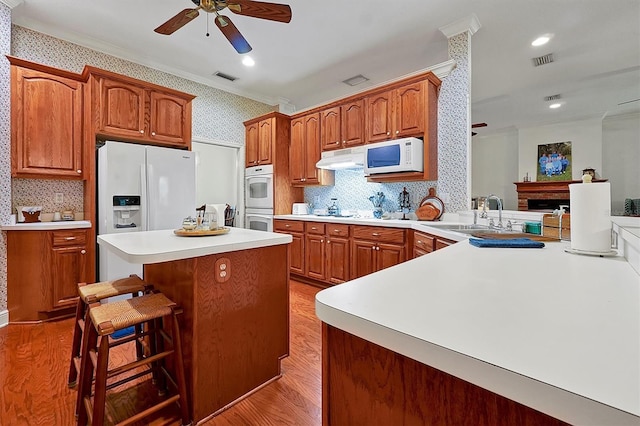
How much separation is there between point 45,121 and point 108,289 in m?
2.31

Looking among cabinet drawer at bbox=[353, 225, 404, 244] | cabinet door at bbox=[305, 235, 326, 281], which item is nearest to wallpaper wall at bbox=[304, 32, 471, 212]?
cabinet drawer at bbox=[353, 225, 404, 244]

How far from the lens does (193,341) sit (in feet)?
4.75

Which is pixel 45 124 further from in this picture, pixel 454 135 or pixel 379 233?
pixel 454 135

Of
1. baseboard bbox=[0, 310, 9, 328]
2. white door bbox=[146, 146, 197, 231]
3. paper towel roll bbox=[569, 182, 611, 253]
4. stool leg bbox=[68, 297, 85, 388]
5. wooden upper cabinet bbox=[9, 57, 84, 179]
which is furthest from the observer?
white door bbox=[146, 146, 197, 231]

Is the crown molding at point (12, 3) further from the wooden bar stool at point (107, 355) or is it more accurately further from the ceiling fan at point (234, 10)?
the wooden bar stool at point (107, 355)

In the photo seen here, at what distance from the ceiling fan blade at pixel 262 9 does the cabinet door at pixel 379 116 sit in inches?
64.6

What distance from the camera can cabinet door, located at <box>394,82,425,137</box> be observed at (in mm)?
3201

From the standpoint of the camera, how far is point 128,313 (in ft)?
4.41

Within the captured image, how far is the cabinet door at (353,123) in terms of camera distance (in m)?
3.73

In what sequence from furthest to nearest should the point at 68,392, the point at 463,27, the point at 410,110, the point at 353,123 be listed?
the point at 353,123
the point at 410,110
the point at 463,27
the point at 68,392

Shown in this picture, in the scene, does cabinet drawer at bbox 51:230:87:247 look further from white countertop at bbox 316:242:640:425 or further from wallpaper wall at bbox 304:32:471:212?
wallpaper wall at bbox 304:32:471:212

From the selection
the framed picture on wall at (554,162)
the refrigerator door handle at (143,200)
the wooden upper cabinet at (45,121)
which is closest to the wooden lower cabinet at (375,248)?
the refrigerator door handle at (143,200)

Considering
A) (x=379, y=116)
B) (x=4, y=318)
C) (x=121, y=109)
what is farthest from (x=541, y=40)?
(x=4, y=318)

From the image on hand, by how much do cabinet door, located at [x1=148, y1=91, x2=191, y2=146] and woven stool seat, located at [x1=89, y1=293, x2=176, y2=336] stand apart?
2406mm
